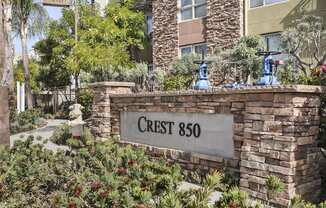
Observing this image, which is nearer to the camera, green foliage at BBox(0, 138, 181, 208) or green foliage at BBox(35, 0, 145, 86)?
green foliage at BBox(0, 138, 181, 208)

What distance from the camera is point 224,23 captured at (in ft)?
60.8

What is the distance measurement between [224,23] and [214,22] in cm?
63

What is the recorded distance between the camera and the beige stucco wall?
51.0ft

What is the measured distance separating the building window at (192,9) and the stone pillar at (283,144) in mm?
14288

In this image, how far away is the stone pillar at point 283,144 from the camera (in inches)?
226

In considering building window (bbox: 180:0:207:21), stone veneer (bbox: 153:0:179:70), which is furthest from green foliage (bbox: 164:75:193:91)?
stone veneer (bbox: 153:0:179:70)

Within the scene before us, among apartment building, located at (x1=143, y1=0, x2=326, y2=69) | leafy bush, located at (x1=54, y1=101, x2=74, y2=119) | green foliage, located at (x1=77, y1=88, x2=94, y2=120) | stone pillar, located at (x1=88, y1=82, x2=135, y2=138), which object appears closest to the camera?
stone pillar, located at (x1=88, y1=82, x2=135, y2=138)

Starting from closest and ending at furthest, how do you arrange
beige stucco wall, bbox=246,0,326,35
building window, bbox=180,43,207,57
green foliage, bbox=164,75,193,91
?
green foliage, bbox=164,75,193,91, beige stucco wall, bbox=246,0,326,35, building window, bbox=180,43,207,57

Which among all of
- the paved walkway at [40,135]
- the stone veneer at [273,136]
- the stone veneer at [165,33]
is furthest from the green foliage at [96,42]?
the stone veneer at [273,136]

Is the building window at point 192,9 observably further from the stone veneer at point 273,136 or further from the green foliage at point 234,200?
the green foliage at point 234,200

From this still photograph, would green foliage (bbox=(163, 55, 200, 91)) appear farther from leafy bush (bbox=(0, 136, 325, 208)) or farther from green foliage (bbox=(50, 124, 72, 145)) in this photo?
leafy bush (bbox=(0, 136, 325, 208))

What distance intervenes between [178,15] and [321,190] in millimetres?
15990

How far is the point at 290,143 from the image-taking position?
573cm

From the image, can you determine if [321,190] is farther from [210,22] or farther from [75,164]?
[210,22]
